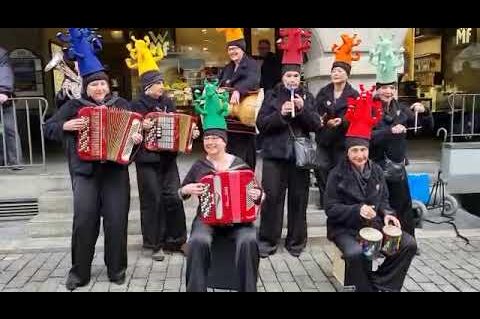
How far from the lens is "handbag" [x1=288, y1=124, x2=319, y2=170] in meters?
5.11

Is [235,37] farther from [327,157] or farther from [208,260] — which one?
[208,260]

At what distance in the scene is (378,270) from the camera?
14.0 ft

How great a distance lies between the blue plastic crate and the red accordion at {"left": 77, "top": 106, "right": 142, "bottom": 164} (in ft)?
12.1

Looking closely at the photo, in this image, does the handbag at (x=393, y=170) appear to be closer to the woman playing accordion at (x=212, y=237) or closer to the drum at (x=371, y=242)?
the drum at (x=371, y=242)

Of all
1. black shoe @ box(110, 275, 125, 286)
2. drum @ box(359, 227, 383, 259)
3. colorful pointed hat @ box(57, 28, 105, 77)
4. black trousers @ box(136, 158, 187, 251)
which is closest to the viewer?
drum @ box(359, 227, 383, 259)

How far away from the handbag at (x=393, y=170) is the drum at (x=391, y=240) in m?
0.98

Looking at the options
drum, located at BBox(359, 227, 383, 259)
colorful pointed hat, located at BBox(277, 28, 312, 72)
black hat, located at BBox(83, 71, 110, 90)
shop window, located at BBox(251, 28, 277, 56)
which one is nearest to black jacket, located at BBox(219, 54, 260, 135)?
colorful pointed hat, located at BBox(277, 28, 312, 72)

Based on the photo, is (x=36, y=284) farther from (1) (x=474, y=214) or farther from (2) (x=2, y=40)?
(2) (x=2, y=40)

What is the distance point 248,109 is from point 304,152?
0.73 metres

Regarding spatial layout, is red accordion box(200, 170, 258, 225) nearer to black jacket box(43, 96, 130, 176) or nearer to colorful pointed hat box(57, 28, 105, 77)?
black jacket box(43, 96, 130, 176)

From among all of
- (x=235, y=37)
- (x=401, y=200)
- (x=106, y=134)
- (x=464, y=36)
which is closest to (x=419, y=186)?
(x=401, y=200)
